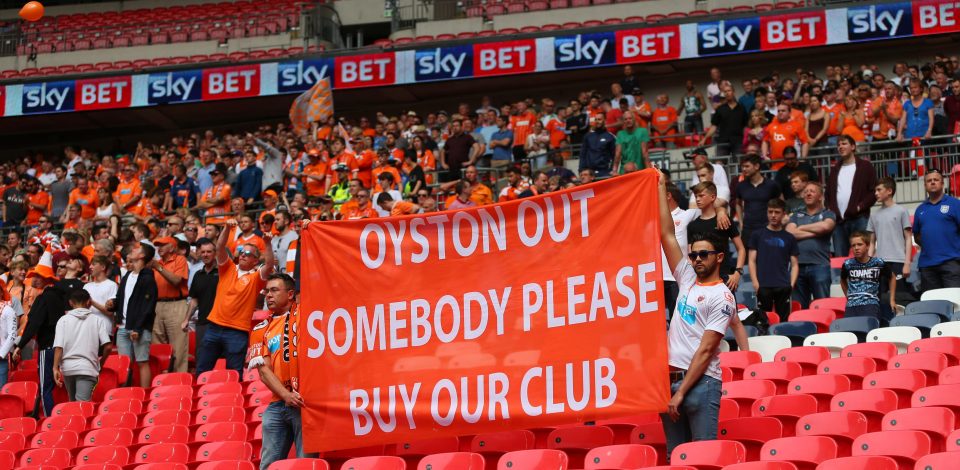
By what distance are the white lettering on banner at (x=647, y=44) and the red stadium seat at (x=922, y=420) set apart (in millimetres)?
16589

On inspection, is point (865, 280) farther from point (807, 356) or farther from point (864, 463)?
point (864, 463)

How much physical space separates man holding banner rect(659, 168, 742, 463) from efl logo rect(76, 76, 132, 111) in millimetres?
21373

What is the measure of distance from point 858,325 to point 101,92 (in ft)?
67.3

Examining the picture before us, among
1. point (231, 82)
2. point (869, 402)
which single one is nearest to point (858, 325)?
point (869, 402)

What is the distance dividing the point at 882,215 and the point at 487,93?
15.5 meters

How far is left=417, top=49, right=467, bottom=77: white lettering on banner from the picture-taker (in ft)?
80.1

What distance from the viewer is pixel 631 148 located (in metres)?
15.5

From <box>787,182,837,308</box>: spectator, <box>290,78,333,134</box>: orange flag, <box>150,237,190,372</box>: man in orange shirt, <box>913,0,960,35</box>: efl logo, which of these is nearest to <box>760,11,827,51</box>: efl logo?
<box>913,0,960,35</box>: efl logo

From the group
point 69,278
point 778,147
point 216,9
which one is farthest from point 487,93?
point 69,278

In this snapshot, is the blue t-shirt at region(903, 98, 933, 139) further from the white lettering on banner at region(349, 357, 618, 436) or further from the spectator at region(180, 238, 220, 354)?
the white lettering on banner at region(349, 357, 618, 436)

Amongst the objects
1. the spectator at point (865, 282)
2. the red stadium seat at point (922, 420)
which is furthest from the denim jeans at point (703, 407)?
the spectator at point (865, 282)

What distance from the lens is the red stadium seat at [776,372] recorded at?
8.40 metres

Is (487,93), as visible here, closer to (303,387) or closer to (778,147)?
(778,147)

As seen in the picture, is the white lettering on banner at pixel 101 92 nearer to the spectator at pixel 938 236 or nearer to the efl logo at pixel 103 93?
the efl logo at pixel 103 93
